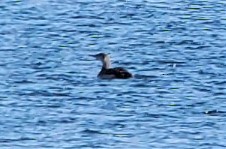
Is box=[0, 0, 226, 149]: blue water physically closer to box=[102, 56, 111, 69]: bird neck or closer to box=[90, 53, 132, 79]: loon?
box=[90, 53, 132, 79]: loon

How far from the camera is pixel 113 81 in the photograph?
28984 millimetres

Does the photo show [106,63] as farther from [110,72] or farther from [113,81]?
[113,81]

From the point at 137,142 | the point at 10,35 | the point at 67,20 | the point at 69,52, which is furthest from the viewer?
the point at 67,20

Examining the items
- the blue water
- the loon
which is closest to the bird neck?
the loon

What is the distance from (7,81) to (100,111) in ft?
11.7

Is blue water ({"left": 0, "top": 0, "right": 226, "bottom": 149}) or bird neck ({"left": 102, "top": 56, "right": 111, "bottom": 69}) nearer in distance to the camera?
blue water ({"left": 0, "top": 0, "right": 226, "bottom": 149})

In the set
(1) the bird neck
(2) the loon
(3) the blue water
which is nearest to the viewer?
(3) the blue water

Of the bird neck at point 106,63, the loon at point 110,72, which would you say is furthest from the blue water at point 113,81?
the bird neck at point 106,63

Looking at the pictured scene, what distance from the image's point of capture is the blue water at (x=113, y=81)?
913 inches

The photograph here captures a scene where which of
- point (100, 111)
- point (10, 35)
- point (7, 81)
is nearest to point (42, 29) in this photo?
point (10, 35)

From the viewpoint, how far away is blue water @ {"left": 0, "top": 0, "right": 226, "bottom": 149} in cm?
2319

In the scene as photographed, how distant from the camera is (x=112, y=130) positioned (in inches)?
920

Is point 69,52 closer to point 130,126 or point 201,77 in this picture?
point 201,77

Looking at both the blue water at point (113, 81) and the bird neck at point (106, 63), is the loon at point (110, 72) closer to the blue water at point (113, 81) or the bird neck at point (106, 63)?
the bird neck at point (106, 63)
